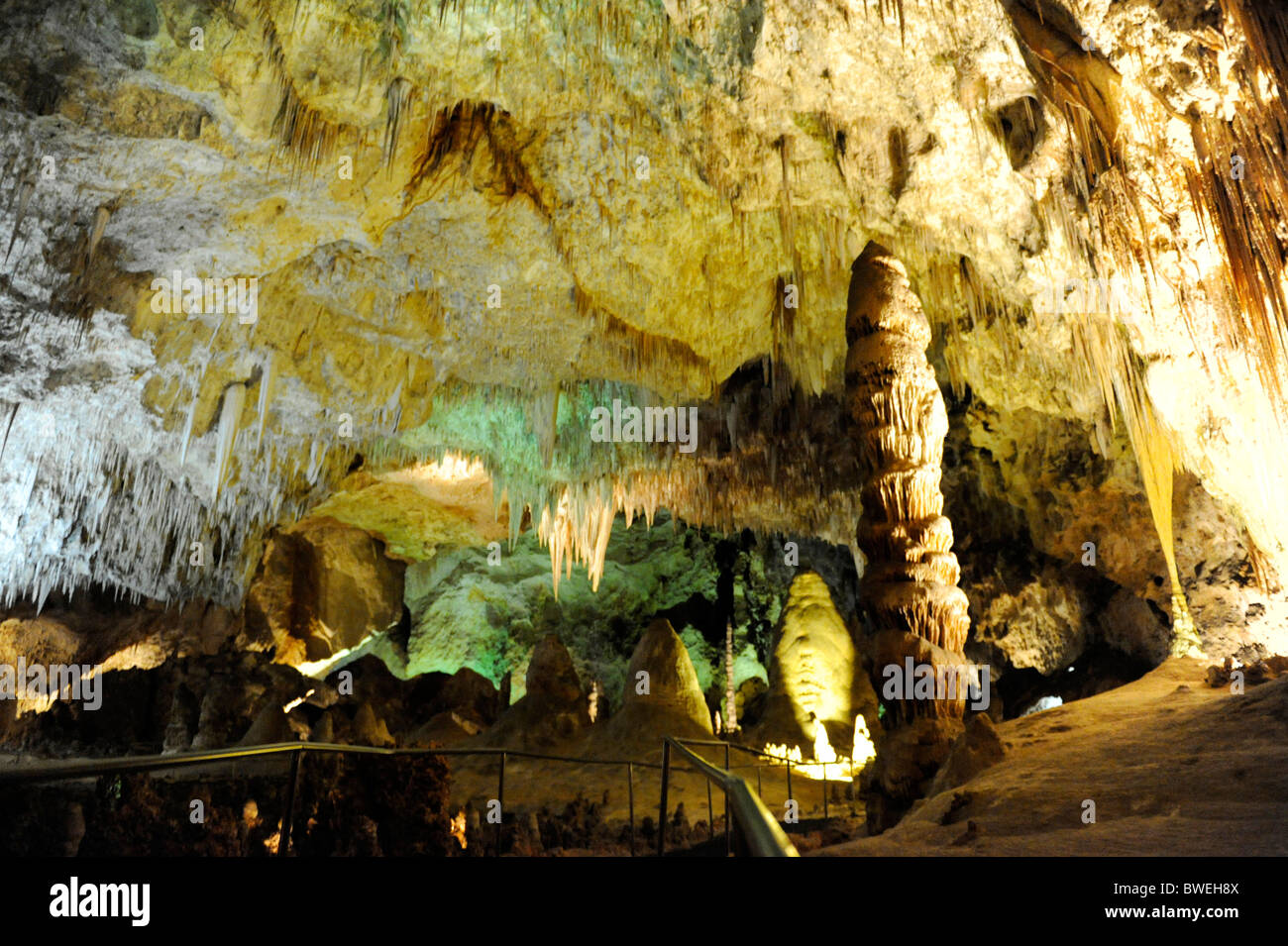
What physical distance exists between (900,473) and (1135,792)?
3257 mm

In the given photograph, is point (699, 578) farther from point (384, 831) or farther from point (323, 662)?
point (384, 831)

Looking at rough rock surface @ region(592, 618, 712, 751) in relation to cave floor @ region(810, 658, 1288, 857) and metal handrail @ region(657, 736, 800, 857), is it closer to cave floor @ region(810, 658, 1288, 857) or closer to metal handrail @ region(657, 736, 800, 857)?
cave floor @ region(810, 658, 1288, 857)

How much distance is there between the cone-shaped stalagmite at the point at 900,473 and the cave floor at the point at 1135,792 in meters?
1.10

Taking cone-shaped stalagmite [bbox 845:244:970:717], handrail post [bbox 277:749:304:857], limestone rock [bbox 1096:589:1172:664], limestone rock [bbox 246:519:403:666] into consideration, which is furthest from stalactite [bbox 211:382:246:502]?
limestone rock [bbox 1096:589:1172:664]

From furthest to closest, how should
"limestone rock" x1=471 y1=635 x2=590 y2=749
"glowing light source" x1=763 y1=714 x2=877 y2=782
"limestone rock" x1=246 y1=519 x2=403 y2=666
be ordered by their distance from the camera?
"limestone rock" x1=246 y1=519 x2=403 y2=666
"limestone rock" x1=471 y1=635 x2=590 y2=749
"glowing light source" x1=763 y1=714 x2=877 y2=782

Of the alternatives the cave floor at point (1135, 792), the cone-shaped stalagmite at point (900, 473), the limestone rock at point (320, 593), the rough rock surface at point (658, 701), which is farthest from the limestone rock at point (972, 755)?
the limestone rock at point (320, 593)

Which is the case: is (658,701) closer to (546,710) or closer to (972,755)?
(546,710)

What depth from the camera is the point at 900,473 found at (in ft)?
23.3

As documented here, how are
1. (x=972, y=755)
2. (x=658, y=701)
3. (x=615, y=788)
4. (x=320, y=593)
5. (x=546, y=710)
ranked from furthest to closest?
(x=320, y=593) → (x=658, y=701) → (x=546, y=710) → (x=615, y=788) → (x=972, y=755)

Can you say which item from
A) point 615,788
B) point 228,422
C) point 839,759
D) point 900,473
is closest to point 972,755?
point 900,473

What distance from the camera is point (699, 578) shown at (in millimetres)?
21750

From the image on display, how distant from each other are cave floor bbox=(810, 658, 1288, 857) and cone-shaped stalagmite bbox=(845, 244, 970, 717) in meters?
1.10

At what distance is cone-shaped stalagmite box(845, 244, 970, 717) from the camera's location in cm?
665

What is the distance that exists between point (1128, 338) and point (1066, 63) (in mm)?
2653
